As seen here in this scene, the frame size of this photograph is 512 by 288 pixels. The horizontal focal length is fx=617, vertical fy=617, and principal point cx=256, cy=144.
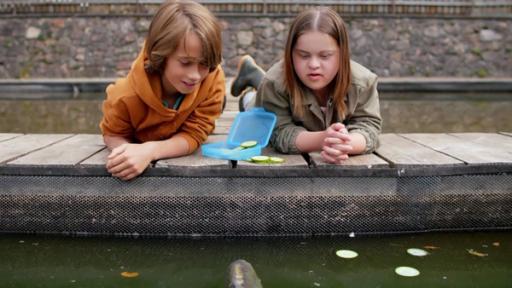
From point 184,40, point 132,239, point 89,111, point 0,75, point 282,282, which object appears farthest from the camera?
point 0,75

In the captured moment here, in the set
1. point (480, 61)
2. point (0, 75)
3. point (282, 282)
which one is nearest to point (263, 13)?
point (480, 61)

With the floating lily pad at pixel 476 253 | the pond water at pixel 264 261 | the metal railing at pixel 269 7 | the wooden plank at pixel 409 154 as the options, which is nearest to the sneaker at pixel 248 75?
Result: the wooden plank at pixel 409 154

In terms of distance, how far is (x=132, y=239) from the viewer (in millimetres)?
2238

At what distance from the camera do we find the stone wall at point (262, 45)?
31.7ft

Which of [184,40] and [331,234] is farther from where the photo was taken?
[331,234]

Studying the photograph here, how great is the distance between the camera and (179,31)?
2092mm

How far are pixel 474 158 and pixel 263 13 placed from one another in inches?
309

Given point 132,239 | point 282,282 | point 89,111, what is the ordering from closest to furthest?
point 282,282, point 132,239, point 89,111

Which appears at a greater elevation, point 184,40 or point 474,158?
point 184,40

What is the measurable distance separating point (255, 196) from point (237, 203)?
7 cm

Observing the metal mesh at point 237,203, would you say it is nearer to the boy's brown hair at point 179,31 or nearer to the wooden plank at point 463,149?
the wooden plank at point 463,149

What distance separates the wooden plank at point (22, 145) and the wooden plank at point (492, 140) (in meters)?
1.87

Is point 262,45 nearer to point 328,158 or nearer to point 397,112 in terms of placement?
point 397,112

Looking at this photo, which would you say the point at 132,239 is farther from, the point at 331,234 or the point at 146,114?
the point at 331,234
